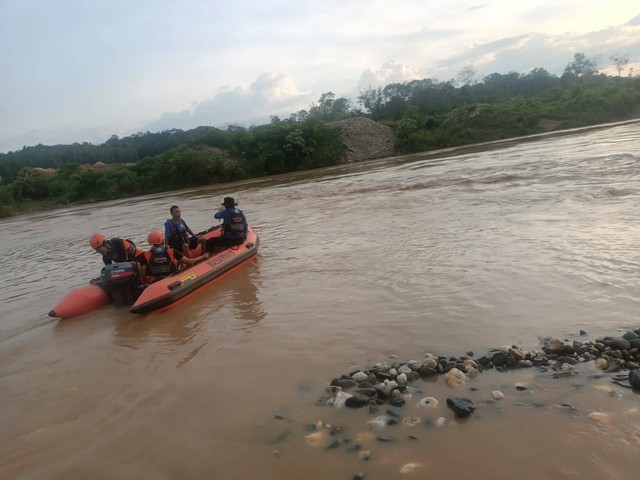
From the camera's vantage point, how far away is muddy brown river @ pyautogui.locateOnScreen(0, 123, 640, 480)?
338cm

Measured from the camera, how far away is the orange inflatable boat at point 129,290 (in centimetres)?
741

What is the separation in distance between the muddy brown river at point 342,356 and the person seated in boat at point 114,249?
2.83ft

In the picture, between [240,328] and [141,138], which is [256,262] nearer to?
[240,328]

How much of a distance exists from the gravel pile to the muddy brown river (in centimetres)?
3332

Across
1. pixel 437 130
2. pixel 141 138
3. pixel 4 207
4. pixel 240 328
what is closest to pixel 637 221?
pixel 240 328

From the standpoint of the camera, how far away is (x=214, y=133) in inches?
1850

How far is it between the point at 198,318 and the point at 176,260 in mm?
1950

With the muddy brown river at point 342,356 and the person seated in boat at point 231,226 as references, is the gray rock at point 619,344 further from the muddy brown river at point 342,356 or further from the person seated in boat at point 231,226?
the person seated in boat at point 231,226

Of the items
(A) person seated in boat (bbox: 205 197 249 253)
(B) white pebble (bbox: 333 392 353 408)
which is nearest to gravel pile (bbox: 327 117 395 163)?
(A) person seated in boat (bbox: 205 197 249 253)

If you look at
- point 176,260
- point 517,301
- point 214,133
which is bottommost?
point 517,301

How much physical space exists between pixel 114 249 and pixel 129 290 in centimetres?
75

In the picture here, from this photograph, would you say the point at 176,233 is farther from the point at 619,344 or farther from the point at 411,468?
the point at 619,344

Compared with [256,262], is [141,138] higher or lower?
higher

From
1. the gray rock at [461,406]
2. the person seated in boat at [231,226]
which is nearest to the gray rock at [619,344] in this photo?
the gray rock at [461,406]
